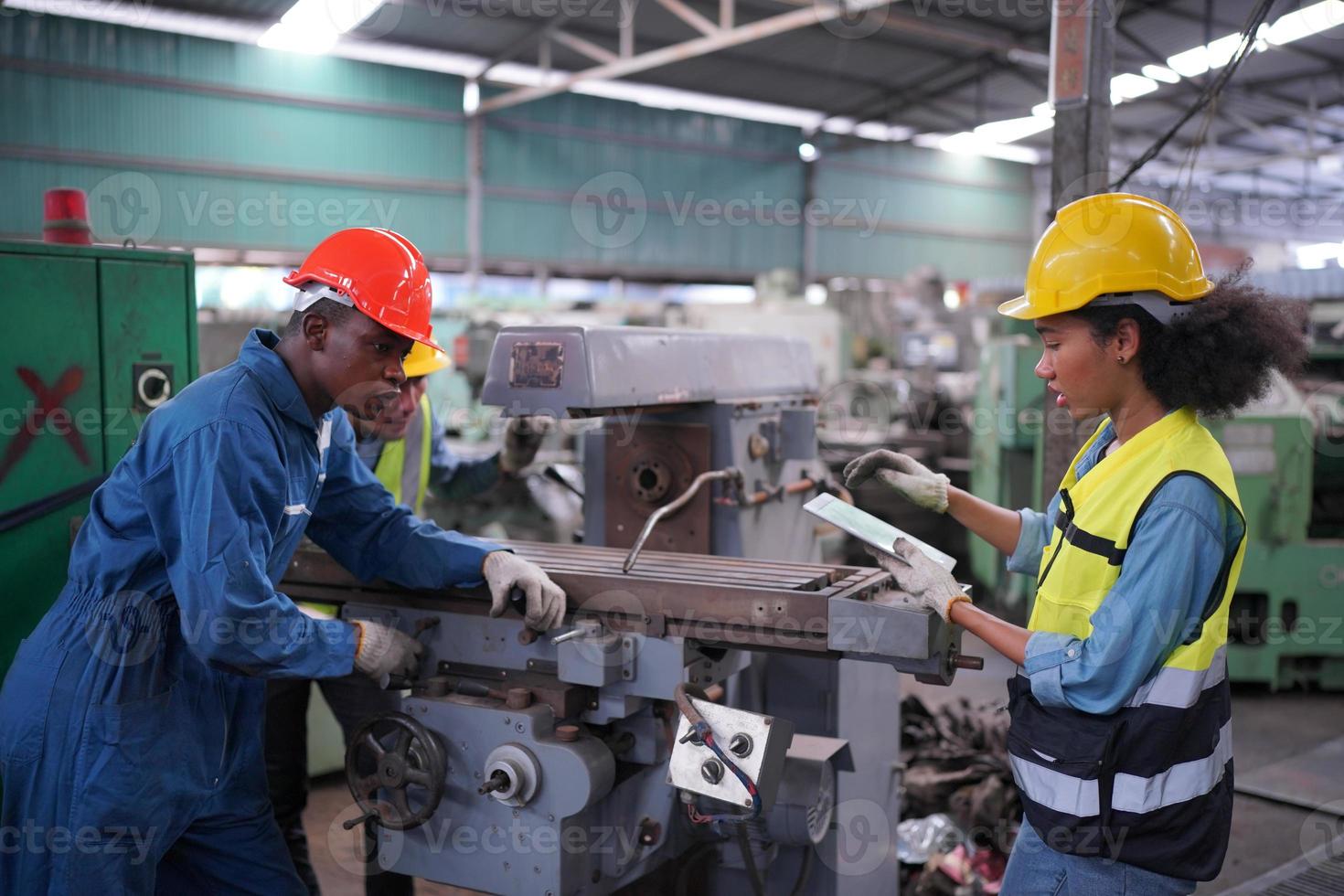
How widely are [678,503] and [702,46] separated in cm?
585

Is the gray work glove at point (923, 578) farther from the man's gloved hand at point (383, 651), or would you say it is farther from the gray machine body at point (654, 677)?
the man's gloved hand at point (383, 651)

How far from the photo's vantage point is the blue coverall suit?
1.30m

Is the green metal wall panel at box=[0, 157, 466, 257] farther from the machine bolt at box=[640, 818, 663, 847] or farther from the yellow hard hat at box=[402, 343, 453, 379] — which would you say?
the machine bolt at box=[640, 818, 663, 847]

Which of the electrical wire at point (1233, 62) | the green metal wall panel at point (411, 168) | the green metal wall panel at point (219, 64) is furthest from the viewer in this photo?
the green metal wall panel at point (411, 168)

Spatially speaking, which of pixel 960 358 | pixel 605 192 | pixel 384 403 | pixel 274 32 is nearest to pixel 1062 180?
pixel 384 403

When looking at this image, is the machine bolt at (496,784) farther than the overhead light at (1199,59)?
No

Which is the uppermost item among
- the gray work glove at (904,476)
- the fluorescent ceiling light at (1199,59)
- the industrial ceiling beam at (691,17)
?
the fluorescent ceiling light at (1199,59)

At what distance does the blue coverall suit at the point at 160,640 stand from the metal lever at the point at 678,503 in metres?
0.41

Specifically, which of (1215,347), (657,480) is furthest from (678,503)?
(1215,347)

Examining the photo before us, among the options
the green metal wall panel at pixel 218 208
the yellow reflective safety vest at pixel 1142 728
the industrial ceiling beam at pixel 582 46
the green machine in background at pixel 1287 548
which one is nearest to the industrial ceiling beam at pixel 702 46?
the industrial ceiling beam at pixel 582 46

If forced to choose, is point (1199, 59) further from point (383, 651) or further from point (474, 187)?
point (383, 651)

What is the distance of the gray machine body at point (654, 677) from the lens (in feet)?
4.74

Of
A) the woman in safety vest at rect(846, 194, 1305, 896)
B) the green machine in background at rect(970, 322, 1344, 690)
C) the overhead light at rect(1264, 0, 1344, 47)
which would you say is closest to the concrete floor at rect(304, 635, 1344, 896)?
the green machine in background at rect(970, 322, 1344, 690)

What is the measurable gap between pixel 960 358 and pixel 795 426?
4.99 m
